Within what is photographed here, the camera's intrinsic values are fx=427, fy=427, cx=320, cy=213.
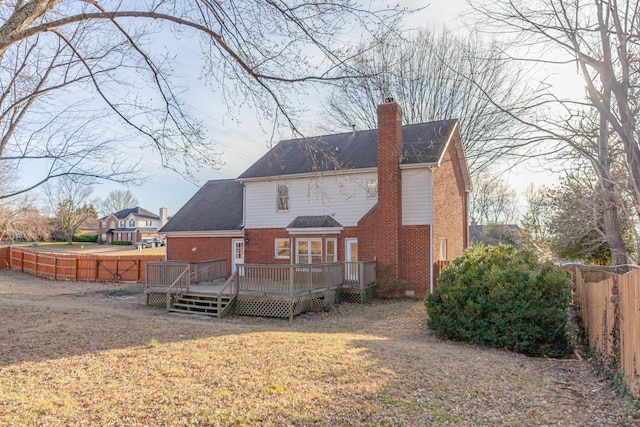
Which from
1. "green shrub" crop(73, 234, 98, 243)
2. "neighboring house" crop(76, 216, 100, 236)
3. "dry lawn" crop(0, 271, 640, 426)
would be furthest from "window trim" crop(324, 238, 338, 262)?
"neighboring house" crop(76, 216, 100, 236)

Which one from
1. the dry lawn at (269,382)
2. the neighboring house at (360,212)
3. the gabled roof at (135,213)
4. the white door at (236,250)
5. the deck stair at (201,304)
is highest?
the gabled roof at (135,213)

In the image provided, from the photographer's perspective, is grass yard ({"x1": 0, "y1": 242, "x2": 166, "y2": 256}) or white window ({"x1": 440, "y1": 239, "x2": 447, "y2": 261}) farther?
grass yard ({"x1": 0, "y1": 242, "x2": 166, "y2": 256})

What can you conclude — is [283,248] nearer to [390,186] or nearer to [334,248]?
[334,248]

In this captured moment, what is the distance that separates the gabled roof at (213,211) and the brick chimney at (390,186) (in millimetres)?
7777

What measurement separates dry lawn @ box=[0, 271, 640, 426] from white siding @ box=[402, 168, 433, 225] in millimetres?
8272

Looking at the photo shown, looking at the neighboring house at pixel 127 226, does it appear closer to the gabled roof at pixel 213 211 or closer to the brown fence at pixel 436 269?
the gabled roof at pixel 213 211

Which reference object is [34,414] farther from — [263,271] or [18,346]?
[263,271]

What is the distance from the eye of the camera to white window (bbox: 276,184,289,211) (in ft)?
67.1

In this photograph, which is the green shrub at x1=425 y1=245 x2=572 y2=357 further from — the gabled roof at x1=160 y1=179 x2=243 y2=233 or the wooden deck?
A: the gabled roof at x1=160 y1=179 x2=243 y2=233

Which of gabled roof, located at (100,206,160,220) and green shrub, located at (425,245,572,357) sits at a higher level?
gabled roof, located at (100,206,160,220)

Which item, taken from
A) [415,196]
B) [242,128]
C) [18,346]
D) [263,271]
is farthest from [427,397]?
[415,196]

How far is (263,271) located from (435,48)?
1862 cm

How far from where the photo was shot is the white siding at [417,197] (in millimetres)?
17500

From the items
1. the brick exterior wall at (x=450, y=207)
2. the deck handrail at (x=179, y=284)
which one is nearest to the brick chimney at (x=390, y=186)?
the brick exterior wall at (x=450, y=207)
